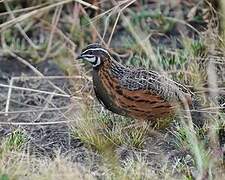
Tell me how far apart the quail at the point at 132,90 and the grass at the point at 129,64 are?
4.2 inches

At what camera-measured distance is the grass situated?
14.4ft

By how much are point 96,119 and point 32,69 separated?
165cm

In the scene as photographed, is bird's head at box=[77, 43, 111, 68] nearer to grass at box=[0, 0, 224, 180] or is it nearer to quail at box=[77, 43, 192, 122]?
quail at box=[77, 43, 192, 122]

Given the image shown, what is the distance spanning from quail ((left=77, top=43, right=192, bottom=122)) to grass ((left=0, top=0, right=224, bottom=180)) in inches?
4.2

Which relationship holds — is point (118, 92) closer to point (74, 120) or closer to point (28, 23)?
point (74, 120)

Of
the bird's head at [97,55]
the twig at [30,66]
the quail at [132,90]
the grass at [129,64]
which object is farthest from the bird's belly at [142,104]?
the twig at [30,66]

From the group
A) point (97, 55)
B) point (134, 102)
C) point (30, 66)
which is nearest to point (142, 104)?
point (134, 102)

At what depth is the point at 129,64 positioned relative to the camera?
6.23 m

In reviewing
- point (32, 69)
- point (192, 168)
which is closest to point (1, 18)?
point (32, 69)

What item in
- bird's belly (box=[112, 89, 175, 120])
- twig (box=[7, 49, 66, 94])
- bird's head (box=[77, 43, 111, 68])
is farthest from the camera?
twig (box=[7, 49, 66, 94])

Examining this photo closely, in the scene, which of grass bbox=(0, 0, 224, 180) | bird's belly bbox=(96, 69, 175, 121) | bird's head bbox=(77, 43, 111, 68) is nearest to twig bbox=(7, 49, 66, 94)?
grass bbox=(0, 0, 224, 180)

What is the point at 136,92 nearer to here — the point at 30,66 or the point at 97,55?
the point at 97,55

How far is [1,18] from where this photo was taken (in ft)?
23.7

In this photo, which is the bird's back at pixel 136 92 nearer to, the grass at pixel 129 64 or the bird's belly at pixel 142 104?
the bird's belly at pixel 142 104
